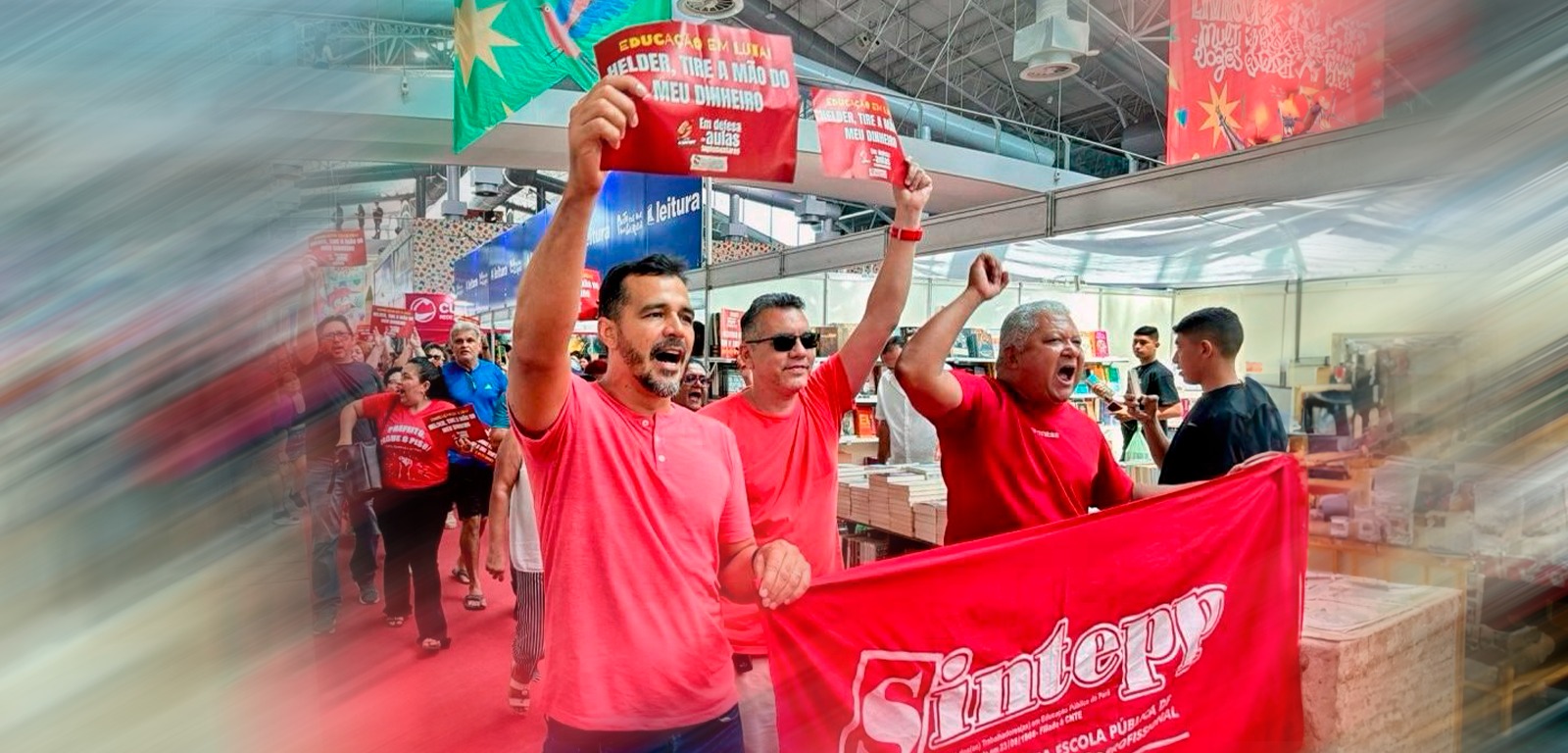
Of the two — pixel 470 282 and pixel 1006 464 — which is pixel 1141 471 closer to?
pixel 1006 464

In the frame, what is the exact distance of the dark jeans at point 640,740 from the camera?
5.08 ft

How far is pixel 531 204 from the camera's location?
2906cm

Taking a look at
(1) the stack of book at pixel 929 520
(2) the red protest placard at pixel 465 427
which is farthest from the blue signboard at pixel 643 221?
(1) the stack of book at pixel 929 520

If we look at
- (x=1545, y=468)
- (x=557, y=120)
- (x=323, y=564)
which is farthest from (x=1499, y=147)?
(x=557, y=120)

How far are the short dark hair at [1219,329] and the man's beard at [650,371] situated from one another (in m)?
2.72

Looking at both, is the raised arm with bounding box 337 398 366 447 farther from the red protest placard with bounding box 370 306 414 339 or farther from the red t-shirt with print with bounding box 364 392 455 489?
the red protest placard with bounding box 370 306 414 339

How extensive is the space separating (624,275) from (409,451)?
385 centimetres

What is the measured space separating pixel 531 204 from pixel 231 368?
99.3 feet

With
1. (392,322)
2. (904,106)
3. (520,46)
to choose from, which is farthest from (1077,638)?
(904,106)

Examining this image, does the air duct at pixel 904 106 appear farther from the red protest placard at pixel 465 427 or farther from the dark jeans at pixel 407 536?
the dark jeans at pixel 407 536

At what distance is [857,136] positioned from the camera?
2.99 meters

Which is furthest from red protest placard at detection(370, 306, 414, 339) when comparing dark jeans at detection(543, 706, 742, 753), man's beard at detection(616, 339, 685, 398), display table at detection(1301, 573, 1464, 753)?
display table at detection(1301, 573, 1464, 753)

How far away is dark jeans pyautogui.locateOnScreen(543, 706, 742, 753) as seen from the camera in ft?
5.08

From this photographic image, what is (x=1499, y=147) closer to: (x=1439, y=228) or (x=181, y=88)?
(x=1439, y=228)
